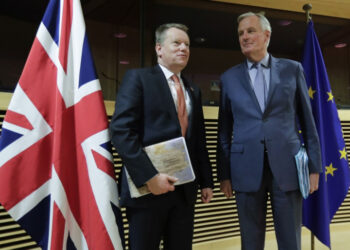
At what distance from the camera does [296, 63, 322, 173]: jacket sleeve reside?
1.77 metres

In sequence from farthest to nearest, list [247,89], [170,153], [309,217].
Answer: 1. [309,217]
2. [247,89]
3. [170,153]

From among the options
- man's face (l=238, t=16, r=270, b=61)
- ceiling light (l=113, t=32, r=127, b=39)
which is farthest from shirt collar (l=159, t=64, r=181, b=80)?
ceiling light (l=113, t=32, r=127, b=39)

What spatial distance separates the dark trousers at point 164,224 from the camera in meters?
1.52

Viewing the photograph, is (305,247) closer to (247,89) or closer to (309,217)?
(309,217)

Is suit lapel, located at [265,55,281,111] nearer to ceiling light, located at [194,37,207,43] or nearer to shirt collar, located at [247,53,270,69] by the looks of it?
shirt collar, located at [247,53,270,69]

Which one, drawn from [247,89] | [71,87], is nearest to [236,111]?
[247,89]

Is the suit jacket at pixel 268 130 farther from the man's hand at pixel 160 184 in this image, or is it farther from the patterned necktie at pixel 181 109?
the man's hand at pixel 160 184

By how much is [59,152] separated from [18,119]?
26cm

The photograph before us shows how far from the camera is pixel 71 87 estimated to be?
1625 millimetres

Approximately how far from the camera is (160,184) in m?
1.45

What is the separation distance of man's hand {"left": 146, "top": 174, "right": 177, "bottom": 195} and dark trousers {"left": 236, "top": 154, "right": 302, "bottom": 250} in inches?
20.4

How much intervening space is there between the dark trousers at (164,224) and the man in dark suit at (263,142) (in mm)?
351

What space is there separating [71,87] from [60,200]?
1.92ft

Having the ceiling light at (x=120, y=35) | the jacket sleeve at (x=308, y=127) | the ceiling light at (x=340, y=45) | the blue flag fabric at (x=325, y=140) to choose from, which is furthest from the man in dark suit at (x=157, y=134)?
the ceiling light at (x=340, y=45)
